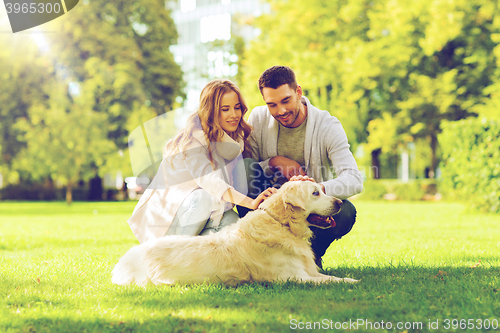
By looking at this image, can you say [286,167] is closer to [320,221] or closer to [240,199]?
[240,199]

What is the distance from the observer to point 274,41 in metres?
25.8

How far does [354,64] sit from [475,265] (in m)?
19.2

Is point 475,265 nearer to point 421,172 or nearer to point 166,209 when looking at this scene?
point 166,209

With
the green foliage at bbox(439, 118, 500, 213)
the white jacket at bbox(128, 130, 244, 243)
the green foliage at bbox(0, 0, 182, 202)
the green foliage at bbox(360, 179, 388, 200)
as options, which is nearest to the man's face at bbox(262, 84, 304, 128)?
the white jacket at bbox(128, 130, 244, 243)

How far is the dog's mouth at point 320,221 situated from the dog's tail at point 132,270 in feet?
5.28

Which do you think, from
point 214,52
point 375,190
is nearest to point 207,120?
point 375,190

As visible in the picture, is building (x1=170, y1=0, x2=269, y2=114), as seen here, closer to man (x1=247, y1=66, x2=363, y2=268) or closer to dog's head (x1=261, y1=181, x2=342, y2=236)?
man (x1=247, y1=66, x2=363, y2=268)

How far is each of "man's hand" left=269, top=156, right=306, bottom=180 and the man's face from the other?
0.44 meters

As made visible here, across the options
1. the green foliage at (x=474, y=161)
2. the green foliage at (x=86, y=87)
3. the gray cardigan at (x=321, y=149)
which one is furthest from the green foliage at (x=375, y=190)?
the gray cardigan at (x=321, y=149)

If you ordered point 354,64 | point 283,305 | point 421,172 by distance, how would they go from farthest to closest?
point 421,172
point 354,64
point 283,305

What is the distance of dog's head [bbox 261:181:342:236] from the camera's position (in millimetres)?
4059

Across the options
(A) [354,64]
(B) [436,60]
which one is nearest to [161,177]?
(A) [354,64]

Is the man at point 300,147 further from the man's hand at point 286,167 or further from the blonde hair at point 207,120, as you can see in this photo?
the blonde hair at point 207,120

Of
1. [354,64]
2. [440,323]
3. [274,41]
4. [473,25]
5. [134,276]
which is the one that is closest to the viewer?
[440,323]
